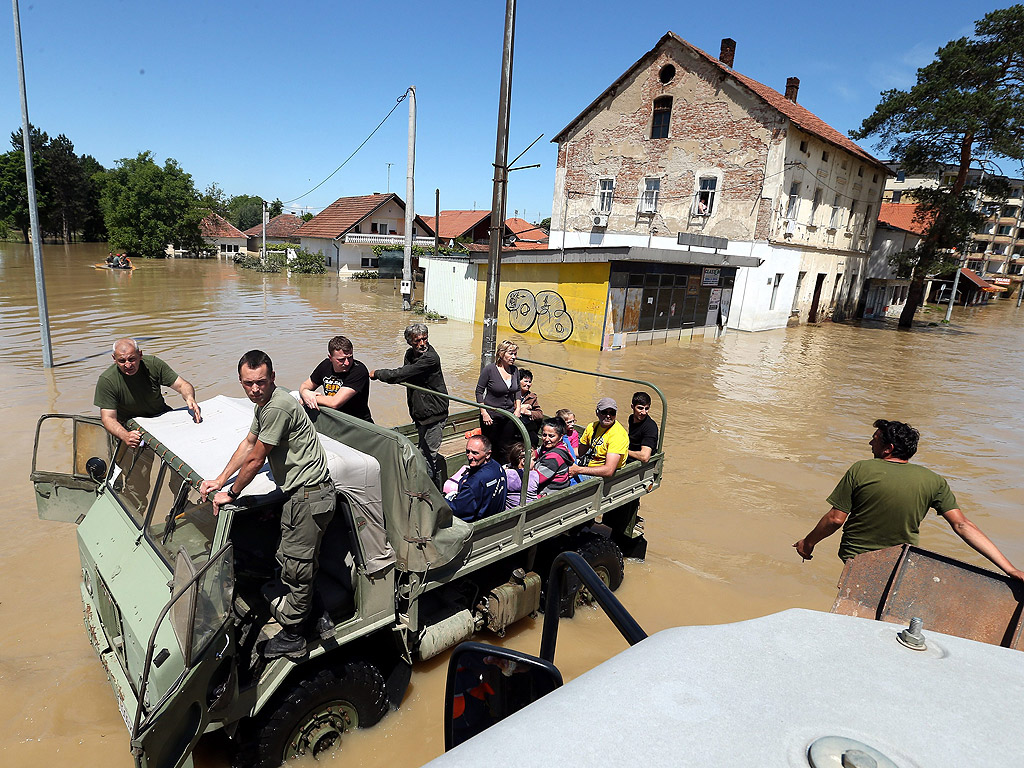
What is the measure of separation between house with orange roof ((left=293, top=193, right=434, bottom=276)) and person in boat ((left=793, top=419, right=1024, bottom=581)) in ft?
143

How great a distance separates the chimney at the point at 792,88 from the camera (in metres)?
32.0

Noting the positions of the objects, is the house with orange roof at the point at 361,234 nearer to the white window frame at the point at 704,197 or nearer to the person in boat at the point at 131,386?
the white window frame at the point at 704,197

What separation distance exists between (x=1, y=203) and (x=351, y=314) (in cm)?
6494

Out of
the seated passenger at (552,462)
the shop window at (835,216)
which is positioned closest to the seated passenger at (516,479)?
the seated passenger at (552,462)

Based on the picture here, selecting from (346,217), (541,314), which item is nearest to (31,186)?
(541,314)

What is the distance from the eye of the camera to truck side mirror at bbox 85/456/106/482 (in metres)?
4.28

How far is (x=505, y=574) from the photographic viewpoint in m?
4.88

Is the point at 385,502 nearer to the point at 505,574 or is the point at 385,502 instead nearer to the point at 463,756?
the point at 505,574

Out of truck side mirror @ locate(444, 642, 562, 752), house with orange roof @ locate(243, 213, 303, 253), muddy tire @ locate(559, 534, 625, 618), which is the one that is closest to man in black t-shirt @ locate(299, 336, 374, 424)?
muddy tire @ locate(559, 534, 625, 618)

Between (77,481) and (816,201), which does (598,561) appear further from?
(816,201)

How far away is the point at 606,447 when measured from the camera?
5.67 m

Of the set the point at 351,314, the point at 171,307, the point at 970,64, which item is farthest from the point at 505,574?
the point at 970,64

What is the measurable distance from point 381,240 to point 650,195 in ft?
85.1

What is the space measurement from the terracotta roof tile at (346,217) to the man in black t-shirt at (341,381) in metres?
44.1
